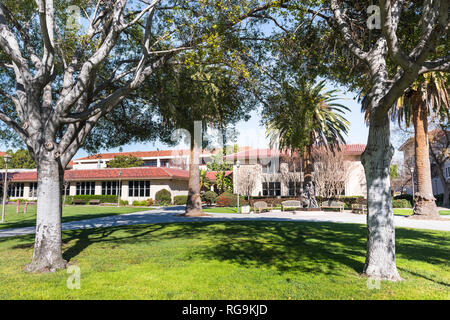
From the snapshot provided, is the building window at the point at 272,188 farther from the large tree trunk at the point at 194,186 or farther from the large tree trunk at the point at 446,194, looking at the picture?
the large tree trunk at the point at 194,186

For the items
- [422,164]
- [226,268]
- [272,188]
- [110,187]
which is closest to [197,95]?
[226,268]

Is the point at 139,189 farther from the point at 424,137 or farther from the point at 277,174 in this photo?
the point at 424,137

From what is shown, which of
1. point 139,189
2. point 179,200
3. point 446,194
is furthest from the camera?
point 139,189

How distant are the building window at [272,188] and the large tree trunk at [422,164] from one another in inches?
831

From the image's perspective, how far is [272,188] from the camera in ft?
130

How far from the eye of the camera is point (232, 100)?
13555 mm

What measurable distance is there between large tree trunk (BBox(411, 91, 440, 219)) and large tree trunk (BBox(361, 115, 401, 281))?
14.6 meters

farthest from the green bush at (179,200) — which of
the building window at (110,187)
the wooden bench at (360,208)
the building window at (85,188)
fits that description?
the wooden bench at (360,208)

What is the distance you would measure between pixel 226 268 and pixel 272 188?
33.3 metres

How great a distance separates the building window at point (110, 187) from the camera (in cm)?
3925

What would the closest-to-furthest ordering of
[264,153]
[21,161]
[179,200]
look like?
1. [179,200]
2. [264,153]
3. [21,161]
